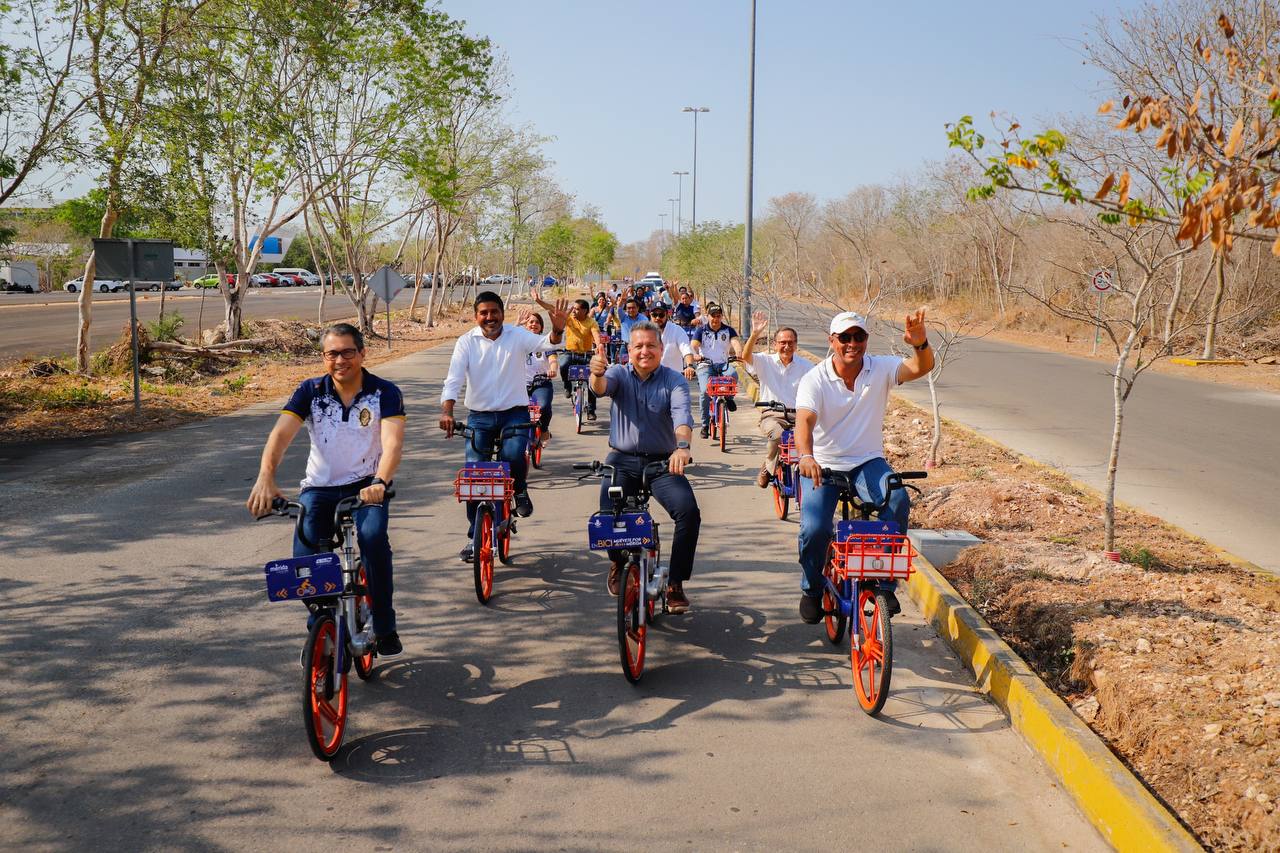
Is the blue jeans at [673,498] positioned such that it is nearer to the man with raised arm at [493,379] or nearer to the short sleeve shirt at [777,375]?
the man with raised arm at [493,379]

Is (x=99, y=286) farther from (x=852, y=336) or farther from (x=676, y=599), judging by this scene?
(x=852, y=336)

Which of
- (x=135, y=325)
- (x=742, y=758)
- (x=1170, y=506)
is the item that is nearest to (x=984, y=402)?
(x=1170, y=506)

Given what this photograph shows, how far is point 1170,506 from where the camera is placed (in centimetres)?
961

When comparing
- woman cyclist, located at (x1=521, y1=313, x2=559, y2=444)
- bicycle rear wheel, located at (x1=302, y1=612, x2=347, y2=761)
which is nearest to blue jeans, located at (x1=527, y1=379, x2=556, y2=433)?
woman cyclist, located at (x1=521, y1=313, x2=559, y2=444)

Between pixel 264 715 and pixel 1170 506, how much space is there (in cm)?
825

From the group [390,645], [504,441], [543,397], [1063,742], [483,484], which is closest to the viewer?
[1063,742]

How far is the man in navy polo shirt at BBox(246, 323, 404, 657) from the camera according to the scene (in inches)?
193

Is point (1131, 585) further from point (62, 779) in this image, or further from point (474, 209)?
point (474, 209)

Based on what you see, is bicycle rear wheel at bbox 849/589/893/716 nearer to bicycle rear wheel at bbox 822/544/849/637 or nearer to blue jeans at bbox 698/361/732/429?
bicycle rear wheel at bbox 822/544/849/637

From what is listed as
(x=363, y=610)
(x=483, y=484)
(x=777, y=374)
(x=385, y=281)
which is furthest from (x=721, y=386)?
(x=385, y=281)

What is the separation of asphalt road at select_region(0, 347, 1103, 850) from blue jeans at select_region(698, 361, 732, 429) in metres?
5.05

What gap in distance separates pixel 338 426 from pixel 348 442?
3.6 inches

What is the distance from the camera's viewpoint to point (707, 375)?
41.7 ft

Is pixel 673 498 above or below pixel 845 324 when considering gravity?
below
